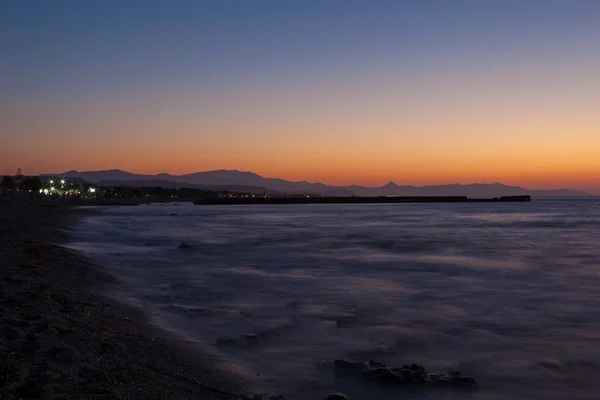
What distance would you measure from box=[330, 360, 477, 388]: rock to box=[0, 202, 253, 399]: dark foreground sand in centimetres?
156

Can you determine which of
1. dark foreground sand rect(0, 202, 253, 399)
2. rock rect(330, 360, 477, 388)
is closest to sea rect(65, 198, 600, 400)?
rock rect(330, 360, 477, 388)

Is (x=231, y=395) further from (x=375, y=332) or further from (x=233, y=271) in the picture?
(x=233, y=271)

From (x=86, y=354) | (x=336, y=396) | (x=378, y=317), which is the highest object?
(x=86, y=354)

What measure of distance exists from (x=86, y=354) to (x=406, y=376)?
3.67 meters

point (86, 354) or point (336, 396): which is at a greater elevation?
point (86, 354)

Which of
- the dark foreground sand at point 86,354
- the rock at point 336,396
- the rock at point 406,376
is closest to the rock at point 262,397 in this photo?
the dark foreground sand at point 86,354

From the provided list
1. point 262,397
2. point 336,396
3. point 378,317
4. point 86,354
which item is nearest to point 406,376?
point 336,396

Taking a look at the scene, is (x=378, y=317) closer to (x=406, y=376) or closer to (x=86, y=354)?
(x=406, y=376)

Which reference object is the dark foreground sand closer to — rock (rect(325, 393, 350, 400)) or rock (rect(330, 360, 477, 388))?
rock (rect(325, 393, 350, 400))

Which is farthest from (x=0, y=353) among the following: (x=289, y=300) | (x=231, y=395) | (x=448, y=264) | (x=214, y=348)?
(x=448, y=264)

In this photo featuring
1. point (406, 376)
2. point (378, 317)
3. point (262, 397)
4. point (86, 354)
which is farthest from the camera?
point (378, 317)

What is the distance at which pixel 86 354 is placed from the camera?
5.61 metres

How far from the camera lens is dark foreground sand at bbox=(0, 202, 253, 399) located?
461 centimetres

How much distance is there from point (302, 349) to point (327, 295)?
14.7 ft
